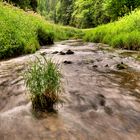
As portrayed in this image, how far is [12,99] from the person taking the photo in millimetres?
4969

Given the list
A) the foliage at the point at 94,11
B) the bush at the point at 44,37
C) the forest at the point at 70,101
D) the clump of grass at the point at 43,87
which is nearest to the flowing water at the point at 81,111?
the forest at the point at 70,101

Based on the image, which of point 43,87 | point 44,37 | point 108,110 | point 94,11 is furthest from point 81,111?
point 94,11

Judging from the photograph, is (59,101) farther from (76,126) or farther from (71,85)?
(71,85)

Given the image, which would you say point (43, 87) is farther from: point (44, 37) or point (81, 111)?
point (44, 37)

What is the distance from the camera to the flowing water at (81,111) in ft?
11.9

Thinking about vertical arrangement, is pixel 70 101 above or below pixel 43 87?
below

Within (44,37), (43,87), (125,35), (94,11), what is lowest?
(44,37)

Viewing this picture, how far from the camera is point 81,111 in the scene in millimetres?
4410

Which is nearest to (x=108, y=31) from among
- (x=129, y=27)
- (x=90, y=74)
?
(x=129, y=27)

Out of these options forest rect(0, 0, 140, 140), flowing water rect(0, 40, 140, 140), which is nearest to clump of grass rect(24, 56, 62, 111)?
forest rect(0, 0, 140, 140)

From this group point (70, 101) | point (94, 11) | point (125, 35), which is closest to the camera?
point (70, 101)

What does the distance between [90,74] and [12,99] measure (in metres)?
2.73

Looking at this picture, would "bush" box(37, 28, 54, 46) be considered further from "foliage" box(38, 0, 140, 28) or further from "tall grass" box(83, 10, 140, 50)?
"foliage" box(38, 0, 140, 28)

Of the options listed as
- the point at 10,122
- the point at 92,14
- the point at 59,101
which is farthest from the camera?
the point at 92,14
